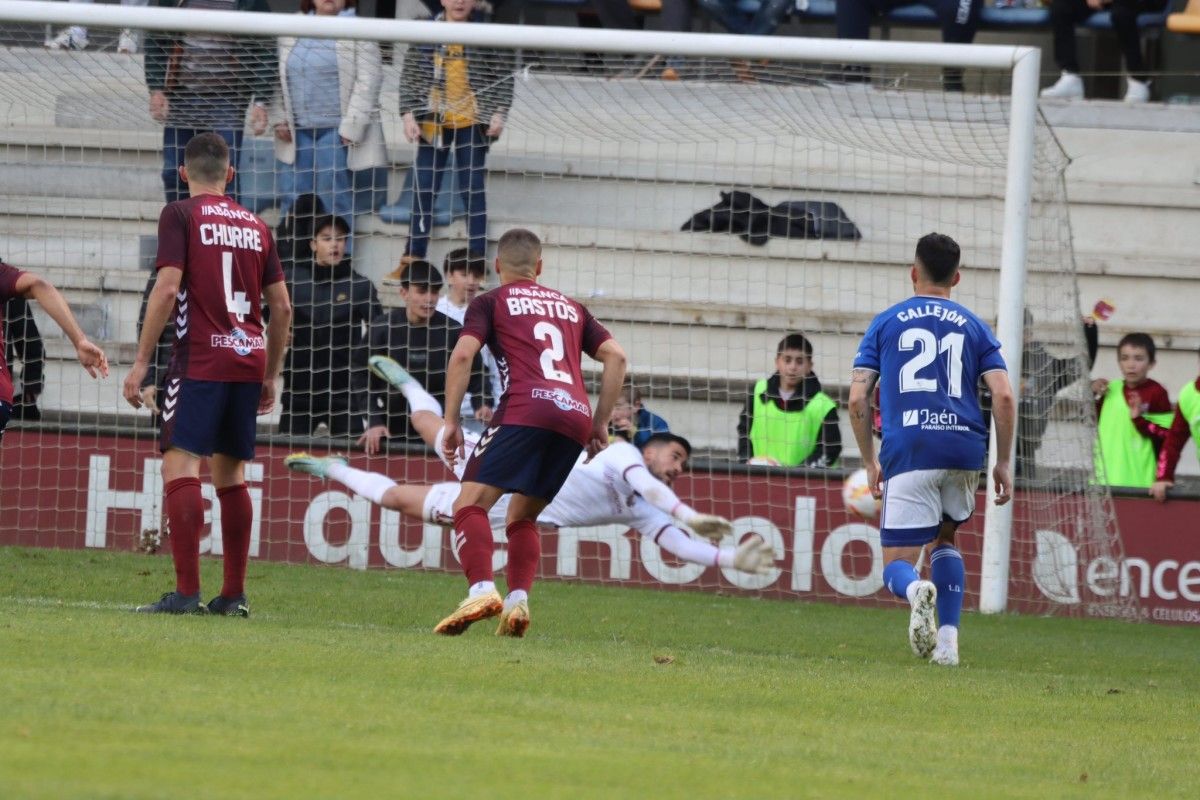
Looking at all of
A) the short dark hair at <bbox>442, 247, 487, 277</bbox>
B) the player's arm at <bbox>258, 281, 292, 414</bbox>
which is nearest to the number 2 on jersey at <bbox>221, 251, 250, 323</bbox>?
the player's arm at <bbox>258, 281, 292, 414</bbox>

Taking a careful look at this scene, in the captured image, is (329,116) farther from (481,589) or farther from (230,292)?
(481,589)

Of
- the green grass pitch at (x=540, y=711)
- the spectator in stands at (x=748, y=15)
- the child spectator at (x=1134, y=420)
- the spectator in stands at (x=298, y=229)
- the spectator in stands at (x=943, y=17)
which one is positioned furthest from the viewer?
the spectator in stands at (x=748, y=15)

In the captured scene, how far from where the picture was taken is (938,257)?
762cm

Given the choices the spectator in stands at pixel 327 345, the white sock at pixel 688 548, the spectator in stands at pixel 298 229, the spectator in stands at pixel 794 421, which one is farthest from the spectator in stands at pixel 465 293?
the spectator in stands at pixel 794 421

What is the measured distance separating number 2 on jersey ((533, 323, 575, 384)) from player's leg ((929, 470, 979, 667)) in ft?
A: 5.63

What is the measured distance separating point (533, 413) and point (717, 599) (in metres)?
3.76

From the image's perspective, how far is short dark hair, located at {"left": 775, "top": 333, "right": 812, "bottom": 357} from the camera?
11.5 meters

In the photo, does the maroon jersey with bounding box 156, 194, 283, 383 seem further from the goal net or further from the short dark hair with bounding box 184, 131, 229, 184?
the goal net

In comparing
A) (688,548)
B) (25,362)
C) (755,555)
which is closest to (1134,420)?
(688,548)

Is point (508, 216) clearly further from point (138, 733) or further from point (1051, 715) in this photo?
point (138, 733)

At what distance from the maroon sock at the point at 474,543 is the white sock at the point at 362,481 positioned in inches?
109

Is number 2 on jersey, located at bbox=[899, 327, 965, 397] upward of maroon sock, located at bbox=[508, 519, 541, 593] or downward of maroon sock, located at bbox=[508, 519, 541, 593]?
upward

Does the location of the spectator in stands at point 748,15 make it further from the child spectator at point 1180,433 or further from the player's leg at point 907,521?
the player's leg at point 907,521

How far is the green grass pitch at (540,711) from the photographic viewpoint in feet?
13.5
